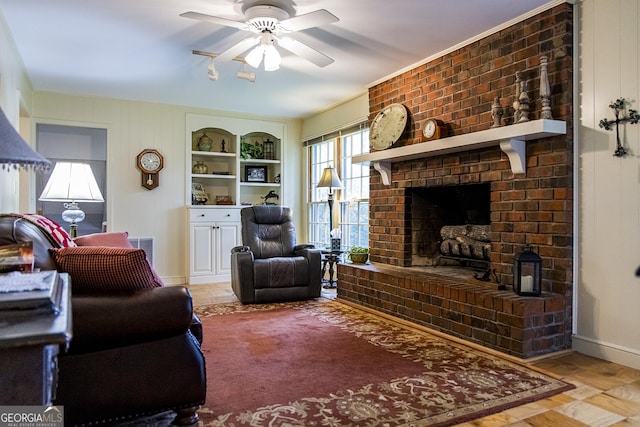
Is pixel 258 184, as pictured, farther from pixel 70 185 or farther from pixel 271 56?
pixel 271 56

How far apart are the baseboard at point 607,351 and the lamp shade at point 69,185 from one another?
3.71m

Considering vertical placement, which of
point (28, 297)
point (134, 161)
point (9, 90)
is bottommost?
point (28, 297)

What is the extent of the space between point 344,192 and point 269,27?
291 cm

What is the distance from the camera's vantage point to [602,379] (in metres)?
2.42

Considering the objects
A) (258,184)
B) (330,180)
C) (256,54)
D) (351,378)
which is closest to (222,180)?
(258,184)

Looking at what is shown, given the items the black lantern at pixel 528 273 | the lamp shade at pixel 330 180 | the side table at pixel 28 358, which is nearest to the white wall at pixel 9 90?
the side table at pixel 28 358

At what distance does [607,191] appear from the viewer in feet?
8.99

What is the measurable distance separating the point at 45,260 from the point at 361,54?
3024 millimetres

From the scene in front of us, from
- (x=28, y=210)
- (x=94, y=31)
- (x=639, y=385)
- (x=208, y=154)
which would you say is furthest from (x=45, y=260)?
(x=208, y=154)

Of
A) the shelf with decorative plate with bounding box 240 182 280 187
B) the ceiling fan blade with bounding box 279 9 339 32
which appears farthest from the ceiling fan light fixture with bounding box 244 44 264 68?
the shelf with decorative plate with bounding box 240 182 280 187

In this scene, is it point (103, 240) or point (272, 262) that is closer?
point (103, 240)

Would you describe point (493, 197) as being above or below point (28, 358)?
above

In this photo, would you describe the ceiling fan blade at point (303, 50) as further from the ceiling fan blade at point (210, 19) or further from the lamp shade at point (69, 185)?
the lamp shade at point (69, 185)

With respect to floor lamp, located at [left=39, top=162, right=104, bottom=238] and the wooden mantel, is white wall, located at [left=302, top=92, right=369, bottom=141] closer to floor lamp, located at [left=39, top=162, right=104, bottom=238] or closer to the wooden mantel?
the wooden mantel
